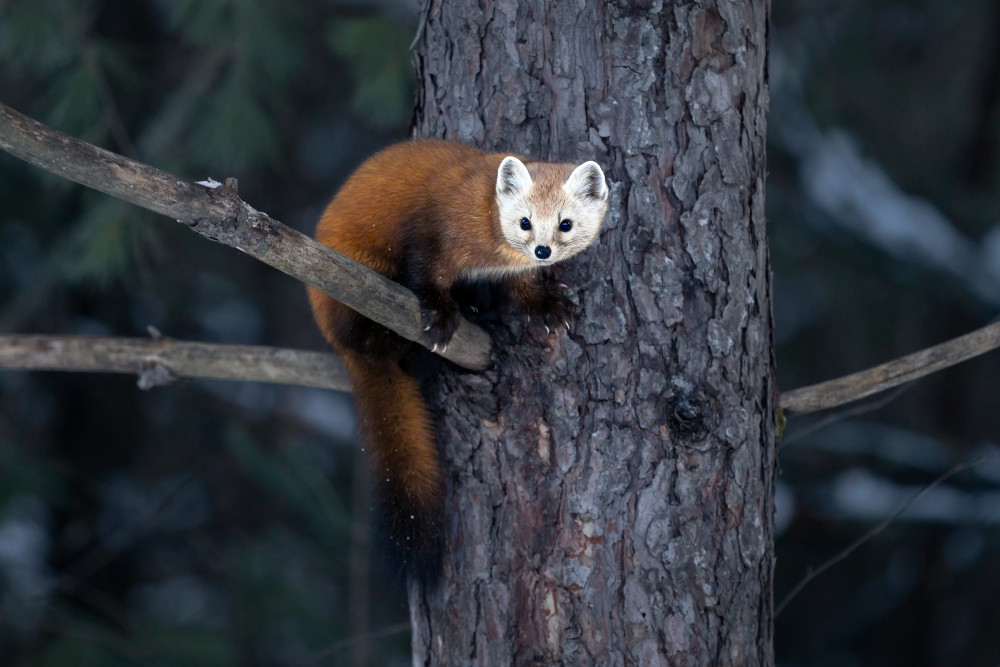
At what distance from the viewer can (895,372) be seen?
2.33 meters

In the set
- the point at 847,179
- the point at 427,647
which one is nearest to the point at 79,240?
the point at 427,647

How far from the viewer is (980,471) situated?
4.21 m

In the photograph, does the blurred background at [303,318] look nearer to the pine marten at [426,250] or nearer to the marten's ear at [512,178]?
the pine marten at [426,250]

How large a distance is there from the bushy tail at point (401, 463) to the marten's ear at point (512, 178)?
0.60 metres

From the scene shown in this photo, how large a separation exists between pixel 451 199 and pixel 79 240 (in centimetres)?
215

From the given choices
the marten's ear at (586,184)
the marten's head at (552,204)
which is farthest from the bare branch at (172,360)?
the marten's ear at (586,184)

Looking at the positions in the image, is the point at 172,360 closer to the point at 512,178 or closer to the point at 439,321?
the point at 439,321

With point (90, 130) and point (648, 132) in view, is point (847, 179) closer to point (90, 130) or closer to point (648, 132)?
point (648, 132)

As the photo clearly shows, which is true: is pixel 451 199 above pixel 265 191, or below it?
below

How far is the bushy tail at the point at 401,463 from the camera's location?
7.07 ft

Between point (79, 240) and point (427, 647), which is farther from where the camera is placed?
point (79, 240)

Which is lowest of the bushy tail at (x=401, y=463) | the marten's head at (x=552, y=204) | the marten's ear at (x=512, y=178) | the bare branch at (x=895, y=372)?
the bushy tail at (x=401, y=463)

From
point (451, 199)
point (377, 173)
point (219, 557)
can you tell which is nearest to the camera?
point (451, 199)

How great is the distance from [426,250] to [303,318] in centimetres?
441
